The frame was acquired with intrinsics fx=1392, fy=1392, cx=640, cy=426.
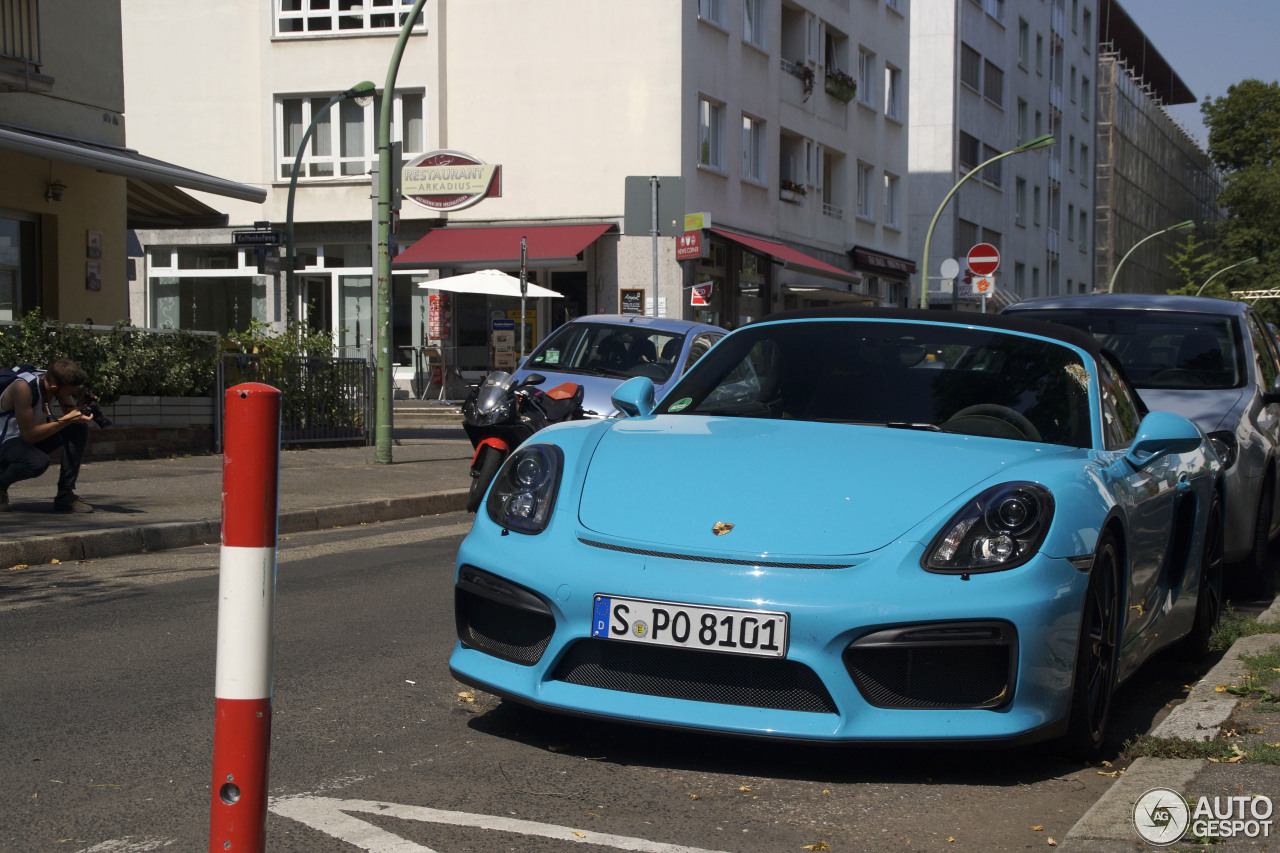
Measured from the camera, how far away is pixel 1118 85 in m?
75.8

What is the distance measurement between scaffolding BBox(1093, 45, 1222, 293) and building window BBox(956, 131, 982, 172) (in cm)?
2504

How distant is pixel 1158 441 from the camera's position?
187 inches

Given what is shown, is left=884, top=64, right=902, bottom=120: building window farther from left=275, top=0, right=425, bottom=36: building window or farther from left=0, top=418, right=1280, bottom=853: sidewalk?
left=0, top=418, right=1280, bottom=853: sidewalk

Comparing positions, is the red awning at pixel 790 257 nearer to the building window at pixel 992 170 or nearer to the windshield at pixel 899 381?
the building window at pixel 992 170

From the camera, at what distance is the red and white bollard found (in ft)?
7.81

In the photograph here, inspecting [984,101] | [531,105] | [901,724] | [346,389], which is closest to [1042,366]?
[901,724]

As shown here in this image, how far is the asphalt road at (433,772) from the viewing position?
342 cm

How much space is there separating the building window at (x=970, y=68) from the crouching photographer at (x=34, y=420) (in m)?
45.9

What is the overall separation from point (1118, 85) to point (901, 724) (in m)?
78.8

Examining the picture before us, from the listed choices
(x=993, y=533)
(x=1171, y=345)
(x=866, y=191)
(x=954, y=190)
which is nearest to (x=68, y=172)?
(x=1171, y=345)

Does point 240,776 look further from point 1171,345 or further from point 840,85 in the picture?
point 840,85

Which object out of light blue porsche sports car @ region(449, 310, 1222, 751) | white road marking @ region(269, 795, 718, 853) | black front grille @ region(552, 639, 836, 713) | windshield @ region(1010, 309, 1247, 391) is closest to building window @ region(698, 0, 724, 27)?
windshield @ region(1010, 309, 1247, 391)

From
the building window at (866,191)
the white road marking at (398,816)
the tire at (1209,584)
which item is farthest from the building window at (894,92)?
the white road marking at (398,816)

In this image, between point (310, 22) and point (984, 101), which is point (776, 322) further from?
point (984, 101)
